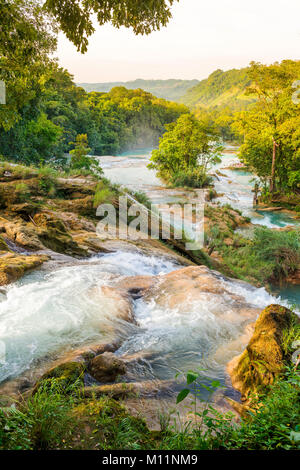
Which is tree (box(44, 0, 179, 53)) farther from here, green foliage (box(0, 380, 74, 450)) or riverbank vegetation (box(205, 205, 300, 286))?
riverbank vegetation (box(205, 205, 300, 286))

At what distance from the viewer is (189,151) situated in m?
22.6

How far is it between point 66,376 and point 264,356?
1.95 metres

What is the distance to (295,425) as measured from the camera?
186 centimetres

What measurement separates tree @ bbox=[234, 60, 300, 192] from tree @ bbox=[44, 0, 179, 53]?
15.8 m

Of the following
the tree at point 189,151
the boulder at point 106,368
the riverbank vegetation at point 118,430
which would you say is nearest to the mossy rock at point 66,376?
the boulder at point 106,368

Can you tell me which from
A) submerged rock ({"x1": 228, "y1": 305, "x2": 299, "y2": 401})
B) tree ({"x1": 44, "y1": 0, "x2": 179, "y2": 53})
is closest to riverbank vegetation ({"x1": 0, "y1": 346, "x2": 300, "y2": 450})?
submerged rock ({"x1": 228, "y1": 305, "x2": 299, "y2": 401})

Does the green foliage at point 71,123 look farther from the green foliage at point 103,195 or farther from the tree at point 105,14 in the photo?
the green foliage at point 103,195

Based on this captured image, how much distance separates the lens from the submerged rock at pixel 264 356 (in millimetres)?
2822

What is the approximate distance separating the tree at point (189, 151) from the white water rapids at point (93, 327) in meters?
17.8

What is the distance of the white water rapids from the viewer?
345cm

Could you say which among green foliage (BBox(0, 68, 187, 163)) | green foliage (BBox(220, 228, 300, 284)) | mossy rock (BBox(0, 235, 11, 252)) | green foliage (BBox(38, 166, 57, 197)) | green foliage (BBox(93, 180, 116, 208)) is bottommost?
green foliage (BBox(220, 228, 300, 284))

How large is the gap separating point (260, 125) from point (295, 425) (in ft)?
65.9

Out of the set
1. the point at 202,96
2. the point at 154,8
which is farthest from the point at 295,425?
the point at 202,96

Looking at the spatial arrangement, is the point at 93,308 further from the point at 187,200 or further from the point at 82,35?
the point at 187,200
